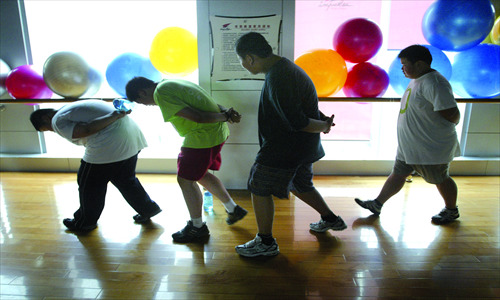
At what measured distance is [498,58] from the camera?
259 cm

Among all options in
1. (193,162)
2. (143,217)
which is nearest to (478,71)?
(193,162)

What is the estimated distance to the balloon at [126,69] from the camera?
9.34ft

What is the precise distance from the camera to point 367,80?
2.72m

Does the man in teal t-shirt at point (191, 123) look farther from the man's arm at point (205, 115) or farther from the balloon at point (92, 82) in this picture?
the balloon at point (92, 82)

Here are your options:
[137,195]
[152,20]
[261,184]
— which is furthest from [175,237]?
[152,20]

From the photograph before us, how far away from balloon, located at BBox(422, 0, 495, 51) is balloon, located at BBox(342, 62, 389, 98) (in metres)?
0.52

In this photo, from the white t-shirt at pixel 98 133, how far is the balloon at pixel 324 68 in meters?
1.52

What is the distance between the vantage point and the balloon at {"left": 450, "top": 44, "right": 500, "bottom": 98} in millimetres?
2598

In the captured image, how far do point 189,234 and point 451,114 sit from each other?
1.93m

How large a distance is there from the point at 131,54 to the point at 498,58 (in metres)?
3.13

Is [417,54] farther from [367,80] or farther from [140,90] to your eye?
[140,90]

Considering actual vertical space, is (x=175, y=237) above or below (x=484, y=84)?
below

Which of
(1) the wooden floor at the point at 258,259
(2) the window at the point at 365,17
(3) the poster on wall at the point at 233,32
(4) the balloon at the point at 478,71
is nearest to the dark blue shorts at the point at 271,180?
(1) the wooden floor at the point at 258,259

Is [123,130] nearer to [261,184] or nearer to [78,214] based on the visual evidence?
[78,214]
